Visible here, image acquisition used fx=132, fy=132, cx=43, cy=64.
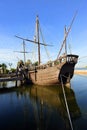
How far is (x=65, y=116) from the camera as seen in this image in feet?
29.3

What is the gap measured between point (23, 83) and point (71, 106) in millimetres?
17355

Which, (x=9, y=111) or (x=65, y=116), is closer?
(x=65, y=116)

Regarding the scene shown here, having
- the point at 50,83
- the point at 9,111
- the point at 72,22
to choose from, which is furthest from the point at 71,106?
the point at 72,22

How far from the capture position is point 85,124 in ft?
24.7

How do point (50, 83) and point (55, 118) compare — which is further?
point (50, 83)

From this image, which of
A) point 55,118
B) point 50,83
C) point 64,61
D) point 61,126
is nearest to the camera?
point 61,126

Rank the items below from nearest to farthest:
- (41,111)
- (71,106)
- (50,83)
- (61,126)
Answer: (61,126), (41,111), (71,106), (50,83)

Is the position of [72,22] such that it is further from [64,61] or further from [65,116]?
[65,116]

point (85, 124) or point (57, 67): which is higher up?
point (57, 67)

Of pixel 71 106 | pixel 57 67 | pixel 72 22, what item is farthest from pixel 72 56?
pixel 71 106

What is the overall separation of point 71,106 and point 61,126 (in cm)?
403

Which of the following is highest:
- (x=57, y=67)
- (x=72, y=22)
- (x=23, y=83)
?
(x=72, y=22)

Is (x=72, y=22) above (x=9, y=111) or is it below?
above

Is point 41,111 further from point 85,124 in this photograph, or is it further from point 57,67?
point 57,67
